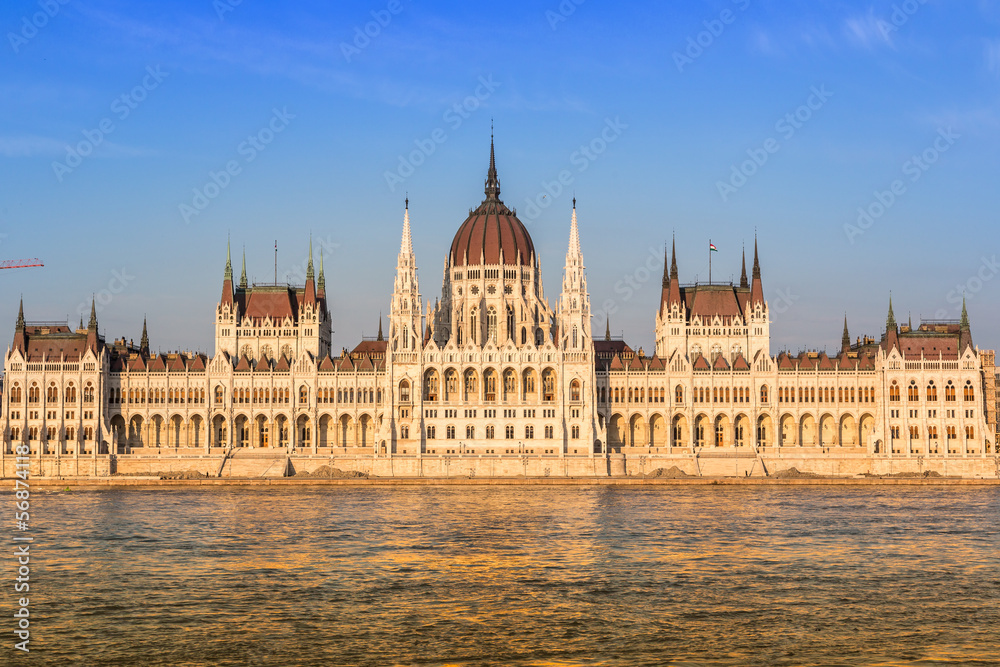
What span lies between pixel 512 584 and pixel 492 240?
84.5m

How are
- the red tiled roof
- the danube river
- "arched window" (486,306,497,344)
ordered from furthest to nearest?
the red tiled roof, "arched window" (486,306,497,344), the danube river

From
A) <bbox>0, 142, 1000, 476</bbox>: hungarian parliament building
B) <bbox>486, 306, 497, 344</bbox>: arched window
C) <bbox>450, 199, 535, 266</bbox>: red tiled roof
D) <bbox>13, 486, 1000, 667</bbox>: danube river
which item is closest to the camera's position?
<bbox>13, 486, 1000, 667</bbox>: danube river

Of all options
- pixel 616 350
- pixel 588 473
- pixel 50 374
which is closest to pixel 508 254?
pixel 616 350

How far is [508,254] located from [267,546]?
72816mm

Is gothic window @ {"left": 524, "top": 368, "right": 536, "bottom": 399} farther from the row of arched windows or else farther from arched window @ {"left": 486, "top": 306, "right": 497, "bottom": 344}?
the row of arched windows

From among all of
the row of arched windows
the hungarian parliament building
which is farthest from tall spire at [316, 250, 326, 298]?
the row of arched windows

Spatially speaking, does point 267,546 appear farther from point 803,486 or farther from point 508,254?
point 508,254

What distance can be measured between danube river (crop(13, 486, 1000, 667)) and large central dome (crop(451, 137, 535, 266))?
46.6 meters

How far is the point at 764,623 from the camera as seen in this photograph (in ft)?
151

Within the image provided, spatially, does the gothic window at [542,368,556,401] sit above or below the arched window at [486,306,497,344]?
below

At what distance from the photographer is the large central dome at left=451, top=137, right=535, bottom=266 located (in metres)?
136

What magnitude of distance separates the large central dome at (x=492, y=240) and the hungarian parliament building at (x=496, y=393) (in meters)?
0.26

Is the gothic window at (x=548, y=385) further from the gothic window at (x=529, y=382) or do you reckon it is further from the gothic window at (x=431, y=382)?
the gothic window at (x=431, y=382)

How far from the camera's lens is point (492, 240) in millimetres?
136500
